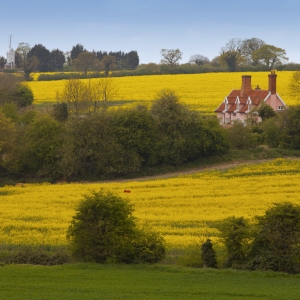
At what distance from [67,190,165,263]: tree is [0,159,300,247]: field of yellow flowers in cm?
301

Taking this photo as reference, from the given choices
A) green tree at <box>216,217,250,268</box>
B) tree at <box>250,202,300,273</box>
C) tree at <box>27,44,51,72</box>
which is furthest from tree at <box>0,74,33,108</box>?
tree at <box>27,44,51,72</box>

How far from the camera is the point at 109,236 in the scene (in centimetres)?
2611

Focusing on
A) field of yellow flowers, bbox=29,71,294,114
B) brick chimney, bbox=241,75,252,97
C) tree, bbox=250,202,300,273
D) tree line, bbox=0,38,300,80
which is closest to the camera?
tree, bbox=250,202,300,273

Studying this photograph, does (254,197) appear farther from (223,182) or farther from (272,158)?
(272,158)

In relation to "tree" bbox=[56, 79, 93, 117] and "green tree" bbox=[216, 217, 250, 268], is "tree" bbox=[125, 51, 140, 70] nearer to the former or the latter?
"tree" bbox=[56, 79, 93, 117]

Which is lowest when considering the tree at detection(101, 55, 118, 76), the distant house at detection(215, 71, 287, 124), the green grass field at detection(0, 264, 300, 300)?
the green grass field at detection(0, 264, 300, 300)

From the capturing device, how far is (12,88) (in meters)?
79.6

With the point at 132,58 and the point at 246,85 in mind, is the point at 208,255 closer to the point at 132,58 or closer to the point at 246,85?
the point at 246,85

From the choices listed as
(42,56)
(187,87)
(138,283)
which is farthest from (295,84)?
(42,56)

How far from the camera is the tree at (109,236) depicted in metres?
26.0

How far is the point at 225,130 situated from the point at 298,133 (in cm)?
665

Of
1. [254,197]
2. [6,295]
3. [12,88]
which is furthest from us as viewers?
[12,88]

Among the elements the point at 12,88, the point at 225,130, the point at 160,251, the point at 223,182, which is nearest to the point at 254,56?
the point at 12,88

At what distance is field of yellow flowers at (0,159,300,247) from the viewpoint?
111ft
